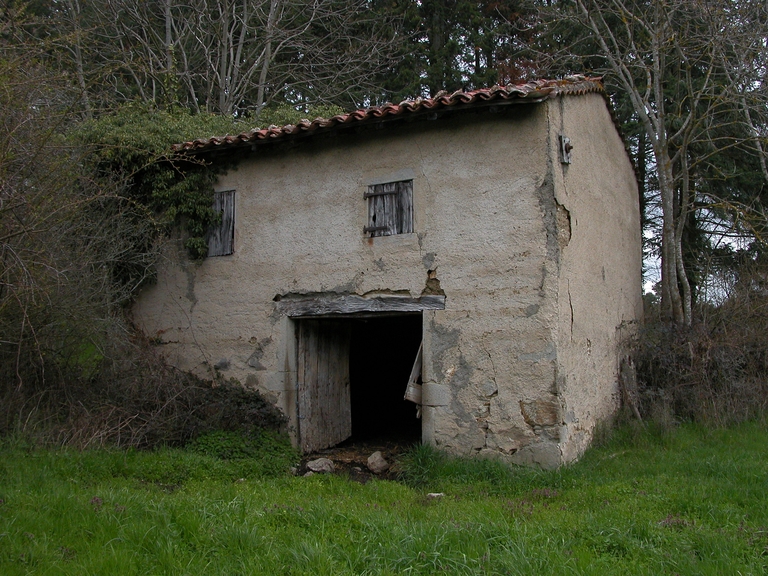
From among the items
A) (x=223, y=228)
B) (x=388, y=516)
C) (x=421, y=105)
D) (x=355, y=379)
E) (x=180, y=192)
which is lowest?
(x=388, y=516)

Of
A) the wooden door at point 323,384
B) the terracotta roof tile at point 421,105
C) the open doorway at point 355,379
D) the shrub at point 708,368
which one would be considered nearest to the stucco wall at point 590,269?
the terracotta roof tile at point 421,105

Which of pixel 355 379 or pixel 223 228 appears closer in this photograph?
pixel 223 228

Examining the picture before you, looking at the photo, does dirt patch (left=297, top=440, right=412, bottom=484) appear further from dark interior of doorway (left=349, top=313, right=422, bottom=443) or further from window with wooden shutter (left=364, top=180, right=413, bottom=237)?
window with wooden shutter (left=364, top=180, right=413, bottom=237)

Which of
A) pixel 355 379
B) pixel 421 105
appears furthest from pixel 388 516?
pixel 355 379

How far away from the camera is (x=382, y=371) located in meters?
12.1

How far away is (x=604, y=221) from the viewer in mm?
9391

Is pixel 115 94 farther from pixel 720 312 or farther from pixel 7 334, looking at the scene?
pixel 720 312

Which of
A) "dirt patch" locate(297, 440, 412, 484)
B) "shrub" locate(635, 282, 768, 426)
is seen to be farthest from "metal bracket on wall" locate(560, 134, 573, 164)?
"dirt patch" locate(297, 440, 412, 484)

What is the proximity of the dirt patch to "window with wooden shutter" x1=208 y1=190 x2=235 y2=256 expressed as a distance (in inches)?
126

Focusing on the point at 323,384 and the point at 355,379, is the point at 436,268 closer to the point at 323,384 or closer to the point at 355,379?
the point at 323,384

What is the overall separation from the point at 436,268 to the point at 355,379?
14.2 feet

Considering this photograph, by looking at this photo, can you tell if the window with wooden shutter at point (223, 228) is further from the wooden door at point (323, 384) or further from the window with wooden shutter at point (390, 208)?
the window with wooden shutter at point (390, 208)

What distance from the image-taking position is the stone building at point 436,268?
7348 mm

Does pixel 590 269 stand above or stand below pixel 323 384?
above
